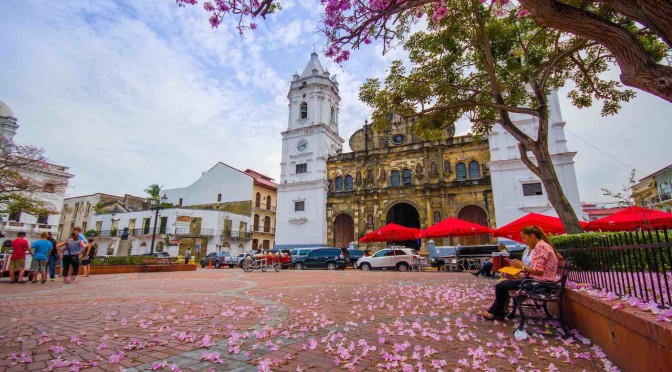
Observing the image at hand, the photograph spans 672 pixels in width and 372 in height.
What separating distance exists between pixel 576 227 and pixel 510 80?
6.31 metres

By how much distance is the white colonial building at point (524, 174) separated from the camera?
924 inches

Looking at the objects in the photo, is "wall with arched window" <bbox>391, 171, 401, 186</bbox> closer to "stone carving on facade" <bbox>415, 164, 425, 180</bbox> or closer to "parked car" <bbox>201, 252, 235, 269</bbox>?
"stone carving on facade" <bbox>415, 164, 425, 180</bbox>

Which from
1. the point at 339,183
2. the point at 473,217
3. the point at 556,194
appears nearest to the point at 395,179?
the point at 339,183

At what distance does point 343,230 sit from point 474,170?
1301 centimetres

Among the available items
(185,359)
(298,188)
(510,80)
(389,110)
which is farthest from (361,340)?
(298,188)

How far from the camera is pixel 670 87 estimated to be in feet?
11.6

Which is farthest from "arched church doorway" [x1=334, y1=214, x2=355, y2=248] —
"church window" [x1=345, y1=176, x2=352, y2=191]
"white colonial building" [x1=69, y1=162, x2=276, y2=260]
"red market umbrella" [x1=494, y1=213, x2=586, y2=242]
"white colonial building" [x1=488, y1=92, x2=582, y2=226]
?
"red market umbrella" [x1=494, y1=213, x2=586, y2=242]

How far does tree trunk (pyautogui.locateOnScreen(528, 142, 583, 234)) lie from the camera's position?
341 inches

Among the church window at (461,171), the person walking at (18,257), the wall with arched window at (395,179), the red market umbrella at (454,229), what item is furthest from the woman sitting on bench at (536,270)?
the wall with arched window at (395,179)

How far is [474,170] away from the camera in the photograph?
90.3ft

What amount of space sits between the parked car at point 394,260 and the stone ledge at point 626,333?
15.4 meters

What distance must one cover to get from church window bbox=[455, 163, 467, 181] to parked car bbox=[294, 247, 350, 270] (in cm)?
1288

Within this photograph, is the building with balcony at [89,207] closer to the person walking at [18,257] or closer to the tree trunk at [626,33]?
the person walking at [18,257]

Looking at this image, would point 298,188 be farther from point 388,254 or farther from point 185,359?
point 185,359
